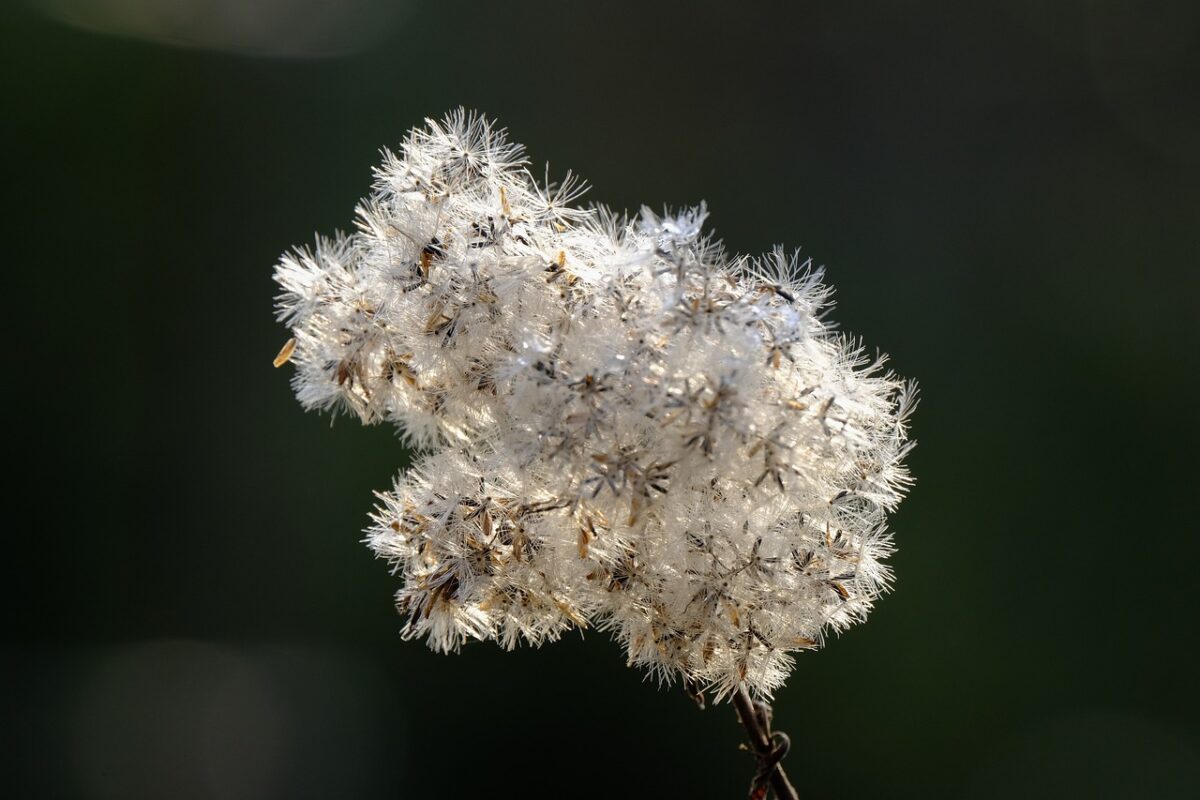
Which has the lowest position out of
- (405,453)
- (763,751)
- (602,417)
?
(763,751)

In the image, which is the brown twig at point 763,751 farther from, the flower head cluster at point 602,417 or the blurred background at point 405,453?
the blurred background at point 405,453

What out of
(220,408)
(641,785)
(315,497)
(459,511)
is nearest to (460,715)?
(641,785)

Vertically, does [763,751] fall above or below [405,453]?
below

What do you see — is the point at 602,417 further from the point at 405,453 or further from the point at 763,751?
the point at 405,453

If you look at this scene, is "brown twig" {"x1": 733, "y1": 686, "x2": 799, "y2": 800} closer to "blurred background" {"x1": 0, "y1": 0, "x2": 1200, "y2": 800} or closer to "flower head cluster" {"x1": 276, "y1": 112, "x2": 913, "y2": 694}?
"flower head cluster" {"x1": 276, "y1": 112, "x2": 913, "y2": 694}

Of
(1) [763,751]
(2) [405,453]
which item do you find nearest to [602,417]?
(1) [763,751]

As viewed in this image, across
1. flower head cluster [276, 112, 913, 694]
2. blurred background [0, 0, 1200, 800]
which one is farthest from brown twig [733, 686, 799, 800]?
blurred background [0, 0, 1200, 800]
